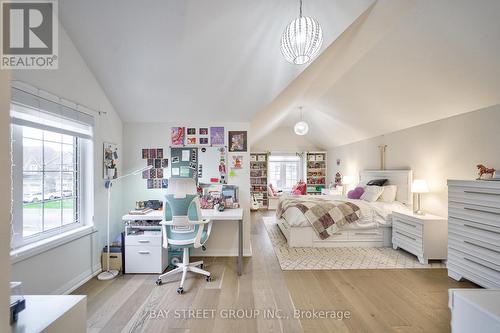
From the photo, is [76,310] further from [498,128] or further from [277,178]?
[277,178]

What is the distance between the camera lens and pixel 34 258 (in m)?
1.87

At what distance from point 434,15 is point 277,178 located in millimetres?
6084

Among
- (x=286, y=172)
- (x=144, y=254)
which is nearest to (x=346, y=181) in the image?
(x=286, y=172)

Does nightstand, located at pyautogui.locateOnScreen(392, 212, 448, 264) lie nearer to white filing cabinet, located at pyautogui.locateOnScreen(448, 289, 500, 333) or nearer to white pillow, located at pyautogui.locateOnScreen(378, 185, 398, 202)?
white pillow, located at pyautogui.locateOnScreen(378, 185, 398, 202)

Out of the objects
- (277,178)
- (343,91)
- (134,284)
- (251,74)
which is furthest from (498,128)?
(277,178)

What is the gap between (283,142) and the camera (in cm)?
756

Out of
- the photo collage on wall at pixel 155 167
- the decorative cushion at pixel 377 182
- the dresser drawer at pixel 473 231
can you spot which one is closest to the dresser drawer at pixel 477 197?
the dresser drawer at pixel 473 231

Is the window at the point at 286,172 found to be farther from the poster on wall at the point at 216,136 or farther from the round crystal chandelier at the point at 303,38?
the round crystal chandelier at the point at 303,38

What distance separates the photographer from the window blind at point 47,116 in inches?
67.6

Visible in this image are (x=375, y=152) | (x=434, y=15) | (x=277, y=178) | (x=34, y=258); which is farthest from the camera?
(x=277, y=178)

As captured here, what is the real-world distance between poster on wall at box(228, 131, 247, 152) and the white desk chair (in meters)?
1.01

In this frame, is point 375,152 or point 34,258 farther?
point 375,152

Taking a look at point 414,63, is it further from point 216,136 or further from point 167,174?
point 167,174

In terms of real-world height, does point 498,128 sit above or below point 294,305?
above
